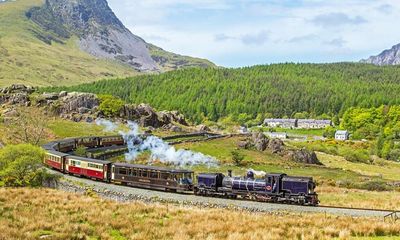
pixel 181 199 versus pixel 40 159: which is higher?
pixel 40 159

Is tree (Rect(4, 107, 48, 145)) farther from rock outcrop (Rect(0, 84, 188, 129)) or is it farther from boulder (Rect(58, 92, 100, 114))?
boulder (Rect(58, 92, 100, 114))

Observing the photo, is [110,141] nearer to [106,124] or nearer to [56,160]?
[56,160]

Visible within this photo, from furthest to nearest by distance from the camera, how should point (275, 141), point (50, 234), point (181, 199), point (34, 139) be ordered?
point (275, 141) → point (34, 139) → point (181, 199) → point (50, 234)

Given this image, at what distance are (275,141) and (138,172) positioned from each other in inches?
2151

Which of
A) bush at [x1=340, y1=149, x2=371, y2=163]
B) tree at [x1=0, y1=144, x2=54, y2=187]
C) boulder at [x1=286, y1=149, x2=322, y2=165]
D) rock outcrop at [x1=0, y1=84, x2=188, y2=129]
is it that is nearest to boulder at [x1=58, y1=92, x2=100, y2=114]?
rock outcrop at [x1=0, y1=84, x2=188, y2=129]

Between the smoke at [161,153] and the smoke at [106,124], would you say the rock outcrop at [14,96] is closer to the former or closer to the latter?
the smoke at [106,124]

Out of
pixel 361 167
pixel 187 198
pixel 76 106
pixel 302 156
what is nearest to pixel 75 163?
pixel 187 198

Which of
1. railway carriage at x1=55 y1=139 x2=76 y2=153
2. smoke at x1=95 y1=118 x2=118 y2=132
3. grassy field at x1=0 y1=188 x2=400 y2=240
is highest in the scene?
smoke at x1=95 y1=118 x2=118 y2=132

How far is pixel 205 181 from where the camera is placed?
47000 millimetres

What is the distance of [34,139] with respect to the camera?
92.8 m

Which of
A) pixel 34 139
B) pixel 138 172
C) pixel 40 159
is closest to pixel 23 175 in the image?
pixel 40 159

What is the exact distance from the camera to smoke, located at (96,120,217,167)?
243ft

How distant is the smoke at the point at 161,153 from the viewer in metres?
74.1

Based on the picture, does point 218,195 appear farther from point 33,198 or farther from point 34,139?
point 34,139
